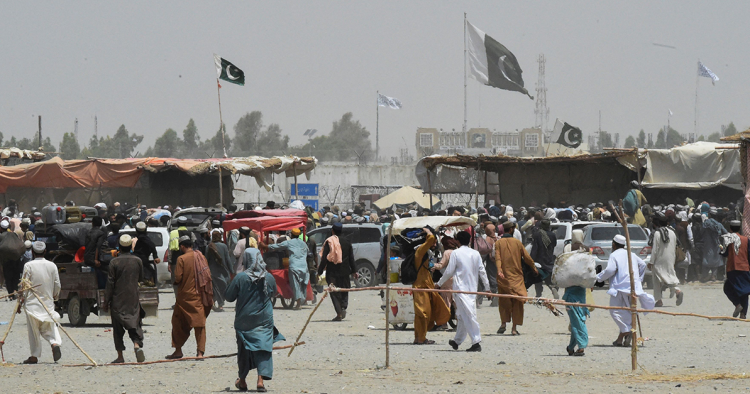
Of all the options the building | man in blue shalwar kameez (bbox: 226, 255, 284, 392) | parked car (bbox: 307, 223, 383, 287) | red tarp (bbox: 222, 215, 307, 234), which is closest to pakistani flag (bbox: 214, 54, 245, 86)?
parked car (bbox: 307, 223, 383, 287)

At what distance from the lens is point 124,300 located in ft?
34.6

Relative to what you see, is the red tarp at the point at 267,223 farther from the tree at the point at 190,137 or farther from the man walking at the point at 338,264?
the tree at the point at 190,137

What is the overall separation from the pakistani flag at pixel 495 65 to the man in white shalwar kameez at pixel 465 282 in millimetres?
20687

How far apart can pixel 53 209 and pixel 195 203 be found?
14500mm

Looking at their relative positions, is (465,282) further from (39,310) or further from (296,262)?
(296,262)

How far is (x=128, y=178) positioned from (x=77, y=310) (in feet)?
53.1

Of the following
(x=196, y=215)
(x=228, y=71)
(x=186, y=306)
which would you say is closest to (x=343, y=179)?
(x=228, y=71)

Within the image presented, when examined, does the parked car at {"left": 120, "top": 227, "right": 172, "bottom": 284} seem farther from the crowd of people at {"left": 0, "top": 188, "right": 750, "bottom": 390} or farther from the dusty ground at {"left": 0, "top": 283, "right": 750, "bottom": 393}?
the dusty ground at {"left": 0, "top": 283, "right": 750, "bottom": 393}

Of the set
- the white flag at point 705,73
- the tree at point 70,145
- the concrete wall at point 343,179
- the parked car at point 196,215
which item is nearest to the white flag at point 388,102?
the concrete wall at point 343,179

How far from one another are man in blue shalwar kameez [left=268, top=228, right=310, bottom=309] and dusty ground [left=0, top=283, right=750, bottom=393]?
1.68m

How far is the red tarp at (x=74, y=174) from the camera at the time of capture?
1180 inches

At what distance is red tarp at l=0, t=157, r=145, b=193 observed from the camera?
2997 centimetres

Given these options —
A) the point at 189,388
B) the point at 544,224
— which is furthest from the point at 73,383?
the point at 544,224

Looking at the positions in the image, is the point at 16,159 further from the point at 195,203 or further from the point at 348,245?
the point at 348,245
